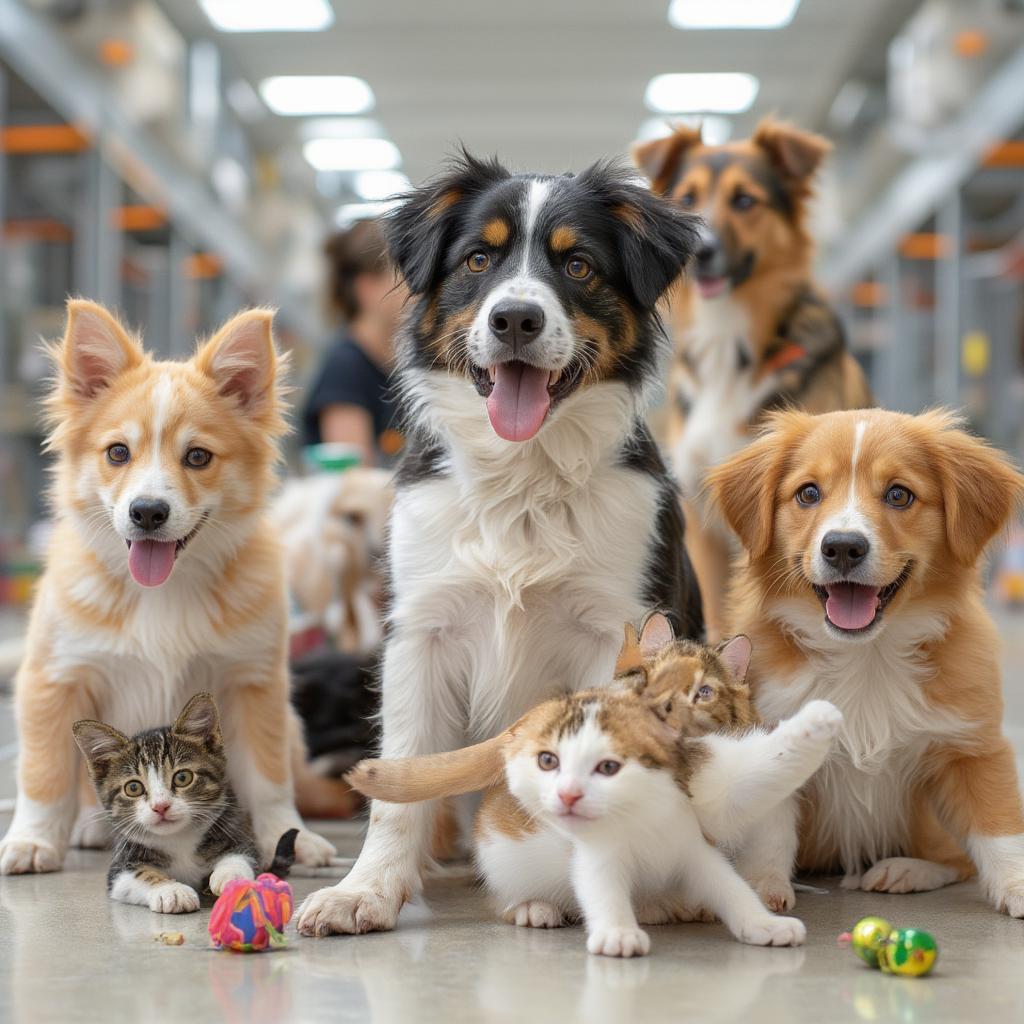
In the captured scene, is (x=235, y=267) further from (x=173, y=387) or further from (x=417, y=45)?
(x=173, y=387)

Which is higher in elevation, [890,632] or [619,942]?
[890,632]

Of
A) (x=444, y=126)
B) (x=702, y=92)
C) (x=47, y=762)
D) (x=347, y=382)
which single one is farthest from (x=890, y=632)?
(x=444, y=126)

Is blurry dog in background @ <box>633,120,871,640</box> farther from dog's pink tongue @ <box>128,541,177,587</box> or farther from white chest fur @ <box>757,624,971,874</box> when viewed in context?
dog's pink tongue @ <box>128,541,177,587</box>

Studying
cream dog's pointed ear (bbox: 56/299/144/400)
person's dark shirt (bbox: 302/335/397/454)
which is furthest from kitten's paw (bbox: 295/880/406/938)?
person's dark shirt (bbox: 302/335/397/454)

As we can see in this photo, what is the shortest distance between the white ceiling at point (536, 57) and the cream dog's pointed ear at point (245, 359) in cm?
723

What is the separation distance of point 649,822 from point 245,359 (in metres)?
1.36

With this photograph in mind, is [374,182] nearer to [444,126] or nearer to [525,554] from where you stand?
[444,126]

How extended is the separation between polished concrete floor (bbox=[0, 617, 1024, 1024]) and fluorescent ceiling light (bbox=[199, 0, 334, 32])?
9.31 m

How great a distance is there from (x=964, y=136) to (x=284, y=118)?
21.8ft

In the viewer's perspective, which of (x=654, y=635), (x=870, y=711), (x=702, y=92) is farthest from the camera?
(x=702, y=92)

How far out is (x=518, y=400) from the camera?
2486mm

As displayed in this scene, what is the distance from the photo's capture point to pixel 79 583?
2693 millimetres

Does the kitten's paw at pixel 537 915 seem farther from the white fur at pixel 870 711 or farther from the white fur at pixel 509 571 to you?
the white fur at pixel 870 711

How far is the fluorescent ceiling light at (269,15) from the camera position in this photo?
10414 millimetres
